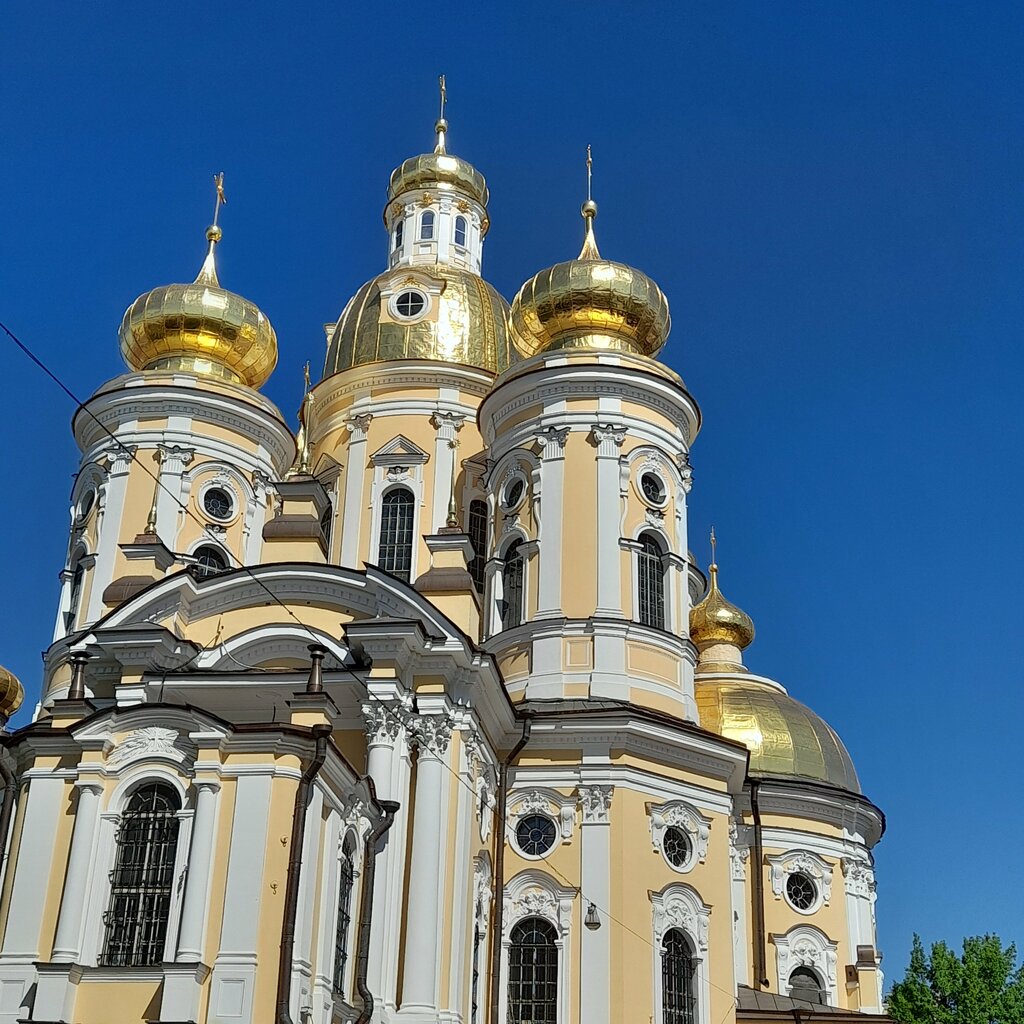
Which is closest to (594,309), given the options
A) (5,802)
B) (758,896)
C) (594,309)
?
(594,309)

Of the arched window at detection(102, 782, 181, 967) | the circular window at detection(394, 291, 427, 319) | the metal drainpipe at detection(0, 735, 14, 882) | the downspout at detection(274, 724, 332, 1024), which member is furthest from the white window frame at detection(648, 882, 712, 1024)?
the circular window at detection(394, 291, 427, 319)

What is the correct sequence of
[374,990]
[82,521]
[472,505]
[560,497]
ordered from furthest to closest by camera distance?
[472,505] → [82,521] → [560,497] → [374,990]

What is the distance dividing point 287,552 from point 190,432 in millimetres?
4907

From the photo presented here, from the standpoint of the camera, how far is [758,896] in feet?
90.3

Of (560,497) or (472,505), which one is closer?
(560,497)

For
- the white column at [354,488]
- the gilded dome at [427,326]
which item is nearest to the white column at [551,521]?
the white column at [354,488]

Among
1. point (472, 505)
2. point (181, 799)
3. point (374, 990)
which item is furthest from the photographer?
point (472, 505)

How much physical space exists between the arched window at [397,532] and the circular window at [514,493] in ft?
8.87

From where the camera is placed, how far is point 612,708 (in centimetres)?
2242

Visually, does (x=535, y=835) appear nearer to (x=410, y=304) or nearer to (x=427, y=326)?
(x=427, y=326)

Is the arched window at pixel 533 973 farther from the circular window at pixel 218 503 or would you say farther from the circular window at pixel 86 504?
the circular window at pixel 86 504

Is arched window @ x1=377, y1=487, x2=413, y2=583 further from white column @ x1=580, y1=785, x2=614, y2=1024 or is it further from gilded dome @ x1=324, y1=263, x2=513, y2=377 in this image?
white column @ x1=580, y1=785, x2=614, y2=1024

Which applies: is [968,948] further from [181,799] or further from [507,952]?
[181,799]

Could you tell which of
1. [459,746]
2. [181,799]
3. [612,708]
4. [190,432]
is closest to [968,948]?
[612,708]
